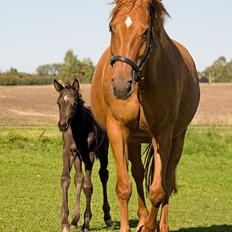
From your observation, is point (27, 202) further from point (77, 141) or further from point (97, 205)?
point (77, 141)

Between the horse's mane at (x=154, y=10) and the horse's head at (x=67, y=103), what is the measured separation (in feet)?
11.9

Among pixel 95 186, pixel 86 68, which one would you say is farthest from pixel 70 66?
pixel 95 186

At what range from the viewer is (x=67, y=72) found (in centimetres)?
10200

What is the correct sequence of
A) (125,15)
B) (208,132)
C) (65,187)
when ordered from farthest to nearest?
(208,132)
(65,187)
(125,15)

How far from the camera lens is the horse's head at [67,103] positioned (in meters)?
9.90

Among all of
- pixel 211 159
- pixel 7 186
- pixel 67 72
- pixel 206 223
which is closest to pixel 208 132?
pixel 211 159

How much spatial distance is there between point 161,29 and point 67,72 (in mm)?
95999

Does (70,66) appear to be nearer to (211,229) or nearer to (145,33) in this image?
(211,229)

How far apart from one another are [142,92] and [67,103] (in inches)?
138

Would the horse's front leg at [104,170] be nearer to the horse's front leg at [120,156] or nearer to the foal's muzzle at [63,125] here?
the foal's muzzle at [63,125]

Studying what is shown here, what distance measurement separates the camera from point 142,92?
6.73 metres

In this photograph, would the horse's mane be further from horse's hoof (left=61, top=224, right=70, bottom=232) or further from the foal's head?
horse's hoof (left=61, top=224, right=70, bottom=232)

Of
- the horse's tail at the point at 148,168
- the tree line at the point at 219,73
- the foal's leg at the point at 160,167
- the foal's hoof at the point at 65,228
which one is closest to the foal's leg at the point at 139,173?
the horse's tail at the point at 148,168

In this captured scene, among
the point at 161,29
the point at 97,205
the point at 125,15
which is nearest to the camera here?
the point at 125,15
